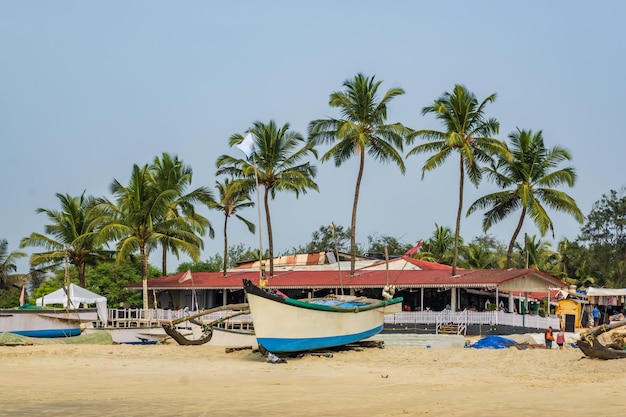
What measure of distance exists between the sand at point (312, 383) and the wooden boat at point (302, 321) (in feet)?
1.84

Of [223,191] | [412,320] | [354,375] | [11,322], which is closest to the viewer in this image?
[354,375]

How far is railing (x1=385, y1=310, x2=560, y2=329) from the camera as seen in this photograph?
34.1 m

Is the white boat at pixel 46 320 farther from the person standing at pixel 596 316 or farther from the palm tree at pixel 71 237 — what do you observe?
the person standing at pixel 596 316

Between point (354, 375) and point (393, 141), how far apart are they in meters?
24.6

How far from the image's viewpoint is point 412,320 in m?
35.2

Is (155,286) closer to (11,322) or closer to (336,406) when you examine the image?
(11,322)

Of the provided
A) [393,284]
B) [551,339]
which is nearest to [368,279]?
[393,284]

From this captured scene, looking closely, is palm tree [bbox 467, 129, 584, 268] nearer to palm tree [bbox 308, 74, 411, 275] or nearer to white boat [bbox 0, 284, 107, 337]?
palm tree [bbox 308, 74, 411, 275]

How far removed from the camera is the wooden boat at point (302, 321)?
75.9 feet

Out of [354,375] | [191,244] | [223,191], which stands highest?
[223,191]

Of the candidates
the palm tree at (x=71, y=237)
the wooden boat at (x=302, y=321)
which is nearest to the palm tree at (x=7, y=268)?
the palm tree at (x=71, y=237)

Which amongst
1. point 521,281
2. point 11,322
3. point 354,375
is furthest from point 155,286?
point 354,375

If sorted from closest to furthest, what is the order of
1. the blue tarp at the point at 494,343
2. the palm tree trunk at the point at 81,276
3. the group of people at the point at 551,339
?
the blue tarp at the point at 494,343, the group of people at the point at 551,339, the palm tree trunk at the point at 81,276

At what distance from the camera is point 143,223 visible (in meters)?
42.3
